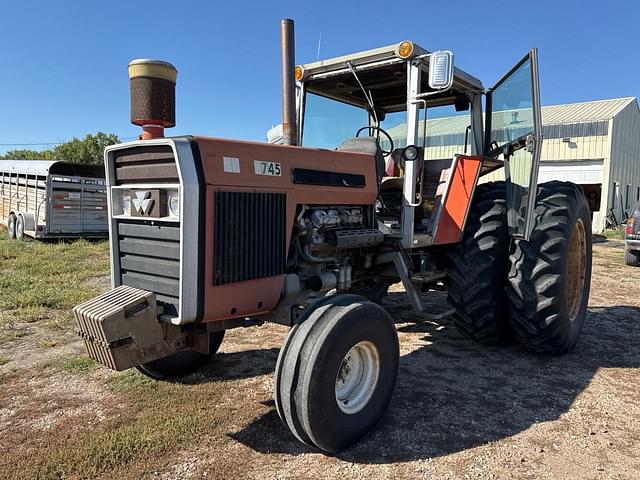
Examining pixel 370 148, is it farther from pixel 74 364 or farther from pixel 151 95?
pixel 74 364

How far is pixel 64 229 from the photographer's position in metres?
13.4

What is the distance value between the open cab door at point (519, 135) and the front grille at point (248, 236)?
2160 mm

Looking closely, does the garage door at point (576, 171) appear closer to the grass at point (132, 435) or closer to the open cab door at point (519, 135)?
the open cab door at point (519, 135)

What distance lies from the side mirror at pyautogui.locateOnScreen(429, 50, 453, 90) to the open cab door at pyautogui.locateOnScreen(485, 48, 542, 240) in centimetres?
91

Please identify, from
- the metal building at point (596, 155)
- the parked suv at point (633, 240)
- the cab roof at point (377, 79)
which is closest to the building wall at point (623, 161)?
the metal building at point (596, 155)

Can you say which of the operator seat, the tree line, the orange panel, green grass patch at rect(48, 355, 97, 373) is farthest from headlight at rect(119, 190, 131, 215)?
the tree line

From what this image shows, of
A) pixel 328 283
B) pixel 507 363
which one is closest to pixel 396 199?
pixel 328 283

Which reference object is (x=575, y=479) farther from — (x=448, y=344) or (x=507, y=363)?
(x=448, y=344)

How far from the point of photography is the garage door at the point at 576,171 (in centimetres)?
2112

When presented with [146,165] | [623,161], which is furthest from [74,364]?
[623,161]

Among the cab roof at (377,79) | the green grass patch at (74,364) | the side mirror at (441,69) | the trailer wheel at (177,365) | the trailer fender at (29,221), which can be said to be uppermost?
the cab roof at (377,79)

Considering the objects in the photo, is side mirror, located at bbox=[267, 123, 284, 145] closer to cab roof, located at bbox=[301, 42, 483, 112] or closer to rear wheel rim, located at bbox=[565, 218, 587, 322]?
cab roof, located at bbox=[301, 42, 483, 112]

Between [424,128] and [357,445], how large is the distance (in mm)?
2555

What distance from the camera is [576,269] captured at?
4.96 m
